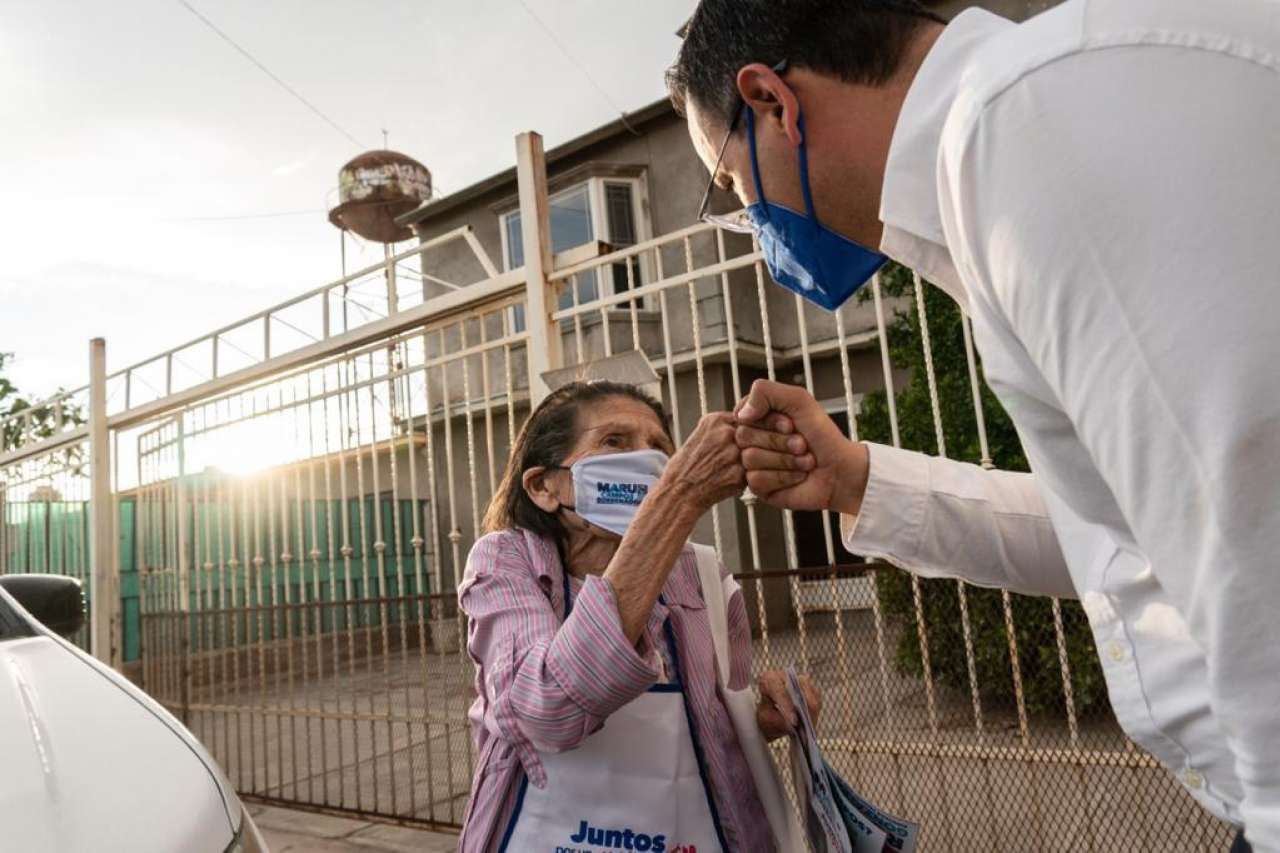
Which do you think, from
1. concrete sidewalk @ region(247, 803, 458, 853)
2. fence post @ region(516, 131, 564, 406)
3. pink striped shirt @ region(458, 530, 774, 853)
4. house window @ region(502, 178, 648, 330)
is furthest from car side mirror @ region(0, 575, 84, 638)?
house window @ region(502, 178, 648, 330)

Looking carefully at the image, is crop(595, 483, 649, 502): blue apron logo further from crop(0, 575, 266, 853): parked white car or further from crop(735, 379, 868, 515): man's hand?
crop(0, 575, 266, 853): parked white car

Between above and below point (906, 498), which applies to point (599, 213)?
above

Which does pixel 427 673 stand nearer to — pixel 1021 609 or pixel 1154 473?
pixel 1021 609

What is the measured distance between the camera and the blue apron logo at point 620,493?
1.93 m

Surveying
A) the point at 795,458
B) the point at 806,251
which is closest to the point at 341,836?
the point at 795,458

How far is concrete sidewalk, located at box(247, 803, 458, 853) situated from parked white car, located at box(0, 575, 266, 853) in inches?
75.9

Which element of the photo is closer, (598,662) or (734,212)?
(598,662)

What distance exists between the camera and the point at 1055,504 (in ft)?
3.28

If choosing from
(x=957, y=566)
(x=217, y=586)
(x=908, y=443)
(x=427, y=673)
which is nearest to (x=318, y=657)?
(x=427, y=673)

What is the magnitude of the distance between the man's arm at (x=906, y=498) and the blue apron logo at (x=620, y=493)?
40 centimetres

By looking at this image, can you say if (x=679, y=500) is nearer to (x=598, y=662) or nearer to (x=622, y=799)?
(x=598, y=662)

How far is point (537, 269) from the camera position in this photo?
351 cm

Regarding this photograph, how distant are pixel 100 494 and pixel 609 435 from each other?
5.35 m

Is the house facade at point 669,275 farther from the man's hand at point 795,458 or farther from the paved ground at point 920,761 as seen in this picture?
the man's hand at point 795,458
